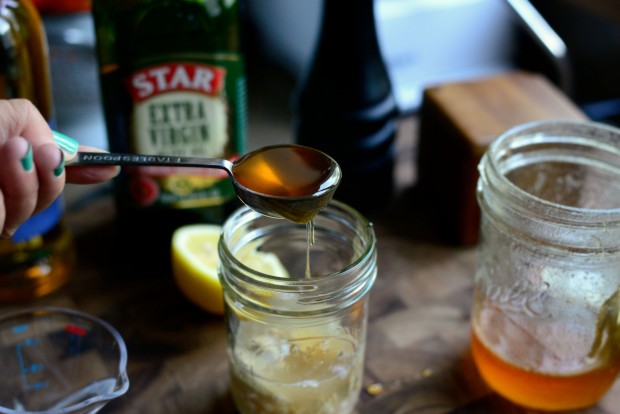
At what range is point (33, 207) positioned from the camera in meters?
0.54

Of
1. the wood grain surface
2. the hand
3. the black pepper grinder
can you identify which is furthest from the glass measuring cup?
the black pepper grinder

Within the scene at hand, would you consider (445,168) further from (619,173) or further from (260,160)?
(260,160)

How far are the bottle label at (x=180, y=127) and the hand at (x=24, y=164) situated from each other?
0.78ft

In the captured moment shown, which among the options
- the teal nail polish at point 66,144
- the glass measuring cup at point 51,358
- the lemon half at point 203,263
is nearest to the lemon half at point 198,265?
the lemon half at point 203,263

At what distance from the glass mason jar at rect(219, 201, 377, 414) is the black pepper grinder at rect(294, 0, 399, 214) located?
0.20m

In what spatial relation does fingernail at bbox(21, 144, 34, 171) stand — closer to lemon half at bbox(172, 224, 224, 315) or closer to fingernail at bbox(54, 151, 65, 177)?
fingernail at bbox(54, 151, 65, 177)

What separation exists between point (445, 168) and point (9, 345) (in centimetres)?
52

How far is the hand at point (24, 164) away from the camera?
1.67 ft

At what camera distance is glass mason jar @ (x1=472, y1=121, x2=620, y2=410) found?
63cm

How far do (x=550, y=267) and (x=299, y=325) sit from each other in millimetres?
224

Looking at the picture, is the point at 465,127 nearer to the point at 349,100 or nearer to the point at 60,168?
the point at 349,100

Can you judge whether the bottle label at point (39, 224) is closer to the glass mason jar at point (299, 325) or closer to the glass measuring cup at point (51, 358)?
the glass measuring cup at point (51, 358)

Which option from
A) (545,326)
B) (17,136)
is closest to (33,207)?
(17,136)

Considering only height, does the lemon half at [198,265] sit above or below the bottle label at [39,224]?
below
